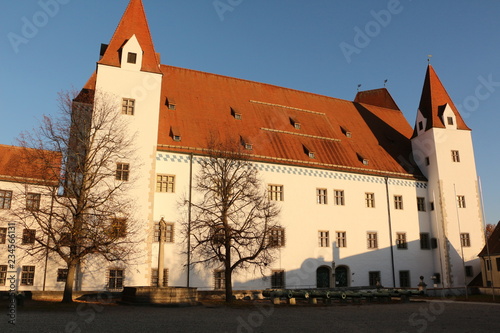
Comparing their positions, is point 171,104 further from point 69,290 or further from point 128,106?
point 69,290

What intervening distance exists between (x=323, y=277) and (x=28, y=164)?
17.4m

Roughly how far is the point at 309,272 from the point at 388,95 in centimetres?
2082

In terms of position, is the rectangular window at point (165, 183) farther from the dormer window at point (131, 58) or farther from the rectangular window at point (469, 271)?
the rectangular window at point (469, 271)

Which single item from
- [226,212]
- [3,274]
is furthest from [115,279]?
[226,212]

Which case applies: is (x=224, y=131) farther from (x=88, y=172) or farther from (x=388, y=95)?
(x=388, y=95)

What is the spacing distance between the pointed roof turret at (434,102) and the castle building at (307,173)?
108mm

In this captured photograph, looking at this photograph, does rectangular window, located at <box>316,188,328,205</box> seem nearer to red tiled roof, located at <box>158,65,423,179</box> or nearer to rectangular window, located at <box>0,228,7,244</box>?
red tiled roof, located at <box>158,65,423,179</box>

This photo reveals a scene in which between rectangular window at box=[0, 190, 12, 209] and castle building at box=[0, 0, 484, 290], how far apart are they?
314mm

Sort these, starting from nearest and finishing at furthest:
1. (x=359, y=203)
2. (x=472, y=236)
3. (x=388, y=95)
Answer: (x=359, y=203) → (x=472, y=236) → (x=388, y=95)

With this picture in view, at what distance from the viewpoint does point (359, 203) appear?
28.3m

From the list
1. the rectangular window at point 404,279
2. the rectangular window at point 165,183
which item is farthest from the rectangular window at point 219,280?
the rectangular window at point 404,279

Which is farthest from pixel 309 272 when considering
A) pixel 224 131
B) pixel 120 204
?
pixel 120 204

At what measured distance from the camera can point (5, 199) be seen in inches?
862

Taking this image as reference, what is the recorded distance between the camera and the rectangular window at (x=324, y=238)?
1048 inches
